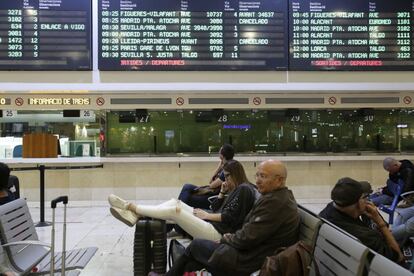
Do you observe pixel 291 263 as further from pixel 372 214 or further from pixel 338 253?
pixel 372 214

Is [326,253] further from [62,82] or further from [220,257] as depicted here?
[62,82]

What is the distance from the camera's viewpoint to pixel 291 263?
238cm

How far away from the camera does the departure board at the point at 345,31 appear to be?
705 cm

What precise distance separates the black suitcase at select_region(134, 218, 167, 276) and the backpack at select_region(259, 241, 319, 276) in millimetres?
1560

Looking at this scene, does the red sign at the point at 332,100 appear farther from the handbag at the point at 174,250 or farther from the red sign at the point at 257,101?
the handbag at the point at 174,250

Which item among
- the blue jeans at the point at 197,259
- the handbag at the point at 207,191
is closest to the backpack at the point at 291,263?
the blue jeans at the point at 197,259

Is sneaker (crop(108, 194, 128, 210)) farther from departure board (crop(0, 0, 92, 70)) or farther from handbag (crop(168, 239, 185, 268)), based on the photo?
departure board (crop(0, 0, 92, 70))

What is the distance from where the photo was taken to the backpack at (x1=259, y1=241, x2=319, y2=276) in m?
2.37

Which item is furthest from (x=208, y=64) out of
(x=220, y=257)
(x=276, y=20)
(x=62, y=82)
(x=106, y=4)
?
(x=220, y=257)

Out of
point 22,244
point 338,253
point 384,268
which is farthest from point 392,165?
point 22,244

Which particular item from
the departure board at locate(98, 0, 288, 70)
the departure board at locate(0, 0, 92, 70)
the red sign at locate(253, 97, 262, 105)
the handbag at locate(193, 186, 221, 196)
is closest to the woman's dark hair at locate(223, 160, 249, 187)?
the handbag at locate(193, 186, 221, 196)

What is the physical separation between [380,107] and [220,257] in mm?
6821

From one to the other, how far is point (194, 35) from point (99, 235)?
3.40 meters

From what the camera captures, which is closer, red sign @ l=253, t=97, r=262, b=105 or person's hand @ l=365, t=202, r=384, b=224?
person's hand @ l=365, t=202, r=384, b=224
